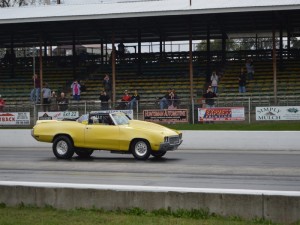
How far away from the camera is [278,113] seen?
2553 centimetres

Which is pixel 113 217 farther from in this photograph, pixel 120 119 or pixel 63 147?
pixel 63 147

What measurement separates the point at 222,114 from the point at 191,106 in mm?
1395

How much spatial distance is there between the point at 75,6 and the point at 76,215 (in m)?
31.2

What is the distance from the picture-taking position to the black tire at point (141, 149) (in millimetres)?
19594

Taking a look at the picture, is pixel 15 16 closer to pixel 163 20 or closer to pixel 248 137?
pixel 163 20

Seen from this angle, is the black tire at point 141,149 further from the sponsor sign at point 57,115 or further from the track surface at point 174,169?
the sponsor sign at point 57,115

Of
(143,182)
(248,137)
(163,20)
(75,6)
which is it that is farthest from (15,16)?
(143,182)

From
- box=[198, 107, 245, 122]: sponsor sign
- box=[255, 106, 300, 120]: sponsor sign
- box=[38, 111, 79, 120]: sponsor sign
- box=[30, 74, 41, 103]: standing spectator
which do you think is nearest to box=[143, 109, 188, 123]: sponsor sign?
box=[198, 107, 245, 122]: sponsor sign

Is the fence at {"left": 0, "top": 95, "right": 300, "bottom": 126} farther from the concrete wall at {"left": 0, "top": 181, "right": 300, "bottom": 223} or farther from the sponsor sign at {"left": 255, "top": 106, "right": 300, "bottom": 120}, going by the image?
the concrete wall at {"left": 0, "top": 181, "right": 300, "bottom": 223}

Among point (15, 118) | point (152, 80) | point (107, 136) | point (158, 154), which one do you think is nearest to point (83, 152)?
point (107, 136)

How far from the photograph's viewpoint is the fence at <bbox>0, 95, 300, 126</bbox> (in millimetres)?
25938

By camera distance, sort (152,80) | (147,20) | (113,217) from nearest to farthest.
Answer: (113,217)
(147,20)
(152,80)

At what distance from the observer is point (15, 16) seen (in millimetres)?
34594

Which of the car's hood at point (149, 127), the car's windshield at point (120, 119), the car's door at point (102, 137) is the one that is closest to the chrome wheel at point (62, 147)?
the car's door at point (102, 137)
